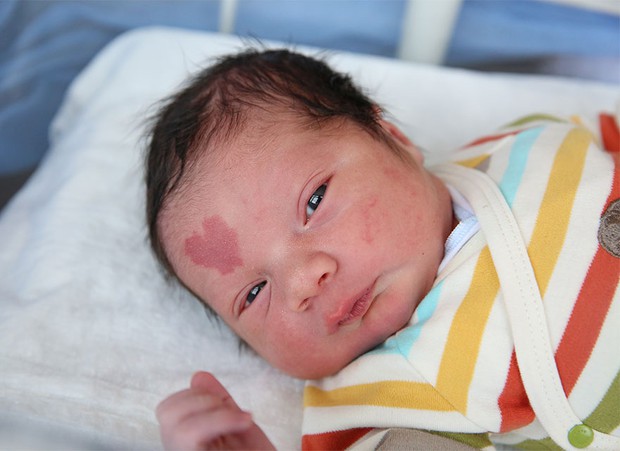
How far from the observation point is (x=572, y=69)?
1.51 metres

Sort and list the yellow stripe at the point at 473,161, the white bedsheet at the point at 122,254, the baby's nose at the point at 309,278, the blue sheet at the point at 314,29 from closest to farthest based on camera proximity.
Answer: the baby's nose at the point at 309,278, the white bedsheet at the point at 122,254, the yellow stripe at the point at 473,161, the blue sheet at the point at 314,29

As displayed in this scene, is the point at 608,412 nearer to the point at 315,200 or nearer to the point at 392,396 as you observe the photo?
the point at 392,396

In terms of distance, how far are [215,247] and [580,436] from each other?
17.9 inches

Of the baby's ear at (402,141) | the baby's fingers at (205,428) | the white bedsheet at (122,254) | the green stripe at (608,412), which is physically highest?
the baby's ear at (402,141)

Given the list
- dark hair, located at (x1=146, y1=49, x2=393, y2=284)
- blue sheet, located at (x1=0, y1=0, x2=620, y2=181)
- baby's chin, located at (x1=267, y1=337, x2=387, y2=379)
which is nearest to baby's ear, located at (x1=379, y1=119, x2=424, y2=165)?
dark hair, located at (x1=146, y1=49, x2=393, y2=284)

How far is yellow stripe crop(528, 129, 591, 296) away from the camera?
817mm

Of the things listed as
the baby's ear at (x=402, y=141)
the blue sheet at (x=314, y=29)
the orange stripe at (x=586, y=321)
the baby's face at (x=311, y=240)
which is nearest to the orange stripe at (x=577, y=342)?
the orange stripe at (x=586, y=321)

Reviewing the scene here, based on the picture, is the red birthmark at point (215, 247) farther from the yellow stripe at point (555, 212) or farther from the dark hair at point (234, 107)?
the yellow stripe at point (555, 212)

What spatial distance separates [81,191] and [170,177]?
0.32 metres

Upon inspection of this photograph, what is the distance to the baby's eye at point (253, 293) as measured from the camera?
2.84ft

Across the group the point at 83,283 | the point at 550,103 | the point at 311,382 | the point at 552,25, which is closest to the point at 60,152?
the point at 83,283

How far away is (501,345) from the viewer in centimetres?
80

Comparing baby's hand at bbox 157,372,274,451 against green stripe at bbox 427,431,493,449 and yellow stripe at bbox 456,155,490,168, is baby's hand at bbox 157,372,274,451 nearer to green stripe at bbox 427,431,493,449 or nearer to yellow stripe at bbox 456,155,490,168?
A: green stripe at bbox 427,431,493,449

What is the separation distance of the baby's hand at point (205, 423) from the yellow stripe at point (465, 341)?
0.75ft
